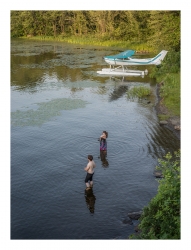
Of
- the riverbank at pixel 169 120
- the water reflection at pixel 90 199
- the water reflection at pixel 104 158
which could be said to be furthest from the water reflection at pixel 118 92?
the water reflection at pixel 90 199

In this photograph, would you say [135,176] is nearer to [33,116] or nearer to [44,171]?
[44,171]

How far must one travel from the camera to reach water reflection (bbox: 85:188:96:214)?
43.2 ft

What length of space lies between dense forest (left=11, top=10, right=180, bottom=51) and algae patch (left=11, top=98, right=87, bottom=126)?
73.5 feet

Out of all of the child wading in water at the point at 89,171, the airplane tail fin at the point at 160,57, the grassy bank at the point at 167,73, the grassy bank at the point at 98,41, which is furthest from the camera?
the grassy bank at the point at 98,41

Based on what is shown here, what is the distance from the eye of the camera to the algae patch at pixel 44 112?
22875 millimetres

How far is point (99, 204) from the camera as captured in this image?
13352 mm

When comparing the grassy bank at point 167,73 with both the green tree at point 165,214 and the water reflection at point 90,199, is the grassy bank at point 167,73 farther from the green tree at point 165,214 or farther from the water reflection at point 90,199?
the green tree at point 165,214

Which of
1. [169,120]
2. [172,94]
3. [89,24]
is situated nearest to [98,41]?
[89,24]

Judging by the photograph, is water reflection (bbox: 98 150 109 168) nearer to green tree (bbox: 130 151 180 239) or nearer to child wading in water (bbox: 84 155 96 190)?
child wading in water (bbox: 84 155 96 190)

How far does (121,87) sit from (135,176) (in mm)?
18376

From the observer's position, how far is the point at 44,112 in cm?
2489

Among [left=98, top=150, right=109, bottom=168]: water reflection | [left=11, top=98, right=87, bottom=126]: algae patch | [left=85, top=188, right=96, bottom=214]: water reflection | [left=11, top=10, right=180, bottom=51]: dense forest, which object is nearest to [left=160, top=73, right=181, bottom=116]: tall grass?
[left=11, top=98, right=87, bottom=126]: algae patch

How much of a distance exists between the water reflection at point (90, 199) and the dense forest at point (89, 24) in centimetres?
3521
